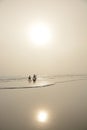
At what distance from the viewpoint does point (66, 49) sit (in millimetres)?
1511

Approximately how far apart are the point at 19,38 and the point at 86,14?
1.93 ft

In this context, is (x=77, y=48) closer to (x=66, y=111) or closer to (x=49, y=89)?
(x=49, y=89)

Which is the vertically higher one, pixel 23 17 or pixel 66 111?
pixel 23 17

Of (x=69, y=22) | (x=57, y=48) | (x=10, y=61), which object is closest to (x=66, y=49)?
(x=57, y=48)

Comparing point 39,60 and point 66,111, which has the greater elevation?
point 39,60

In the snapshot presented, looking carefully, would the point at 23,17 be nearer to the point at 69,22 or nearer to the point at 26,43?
the point at 26,43

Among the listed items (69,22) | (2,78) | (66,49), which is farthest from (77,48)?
(2,78)

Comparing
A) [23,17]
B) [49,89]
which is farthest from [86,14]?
[49,89]

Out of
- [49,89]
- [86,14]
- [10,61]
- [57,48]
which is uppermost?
[86,14]

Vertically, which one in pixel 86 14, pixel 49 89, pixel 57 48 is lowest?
pixel 49 89

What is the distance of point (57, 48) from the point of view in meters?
1.50

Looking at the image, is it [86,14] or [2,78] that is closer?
[2,78]

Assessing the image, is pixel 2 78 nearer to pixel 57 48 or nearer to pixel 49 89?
pixel 49 89

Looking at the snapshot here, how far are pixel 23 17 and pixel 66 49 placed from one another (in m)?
0.42
